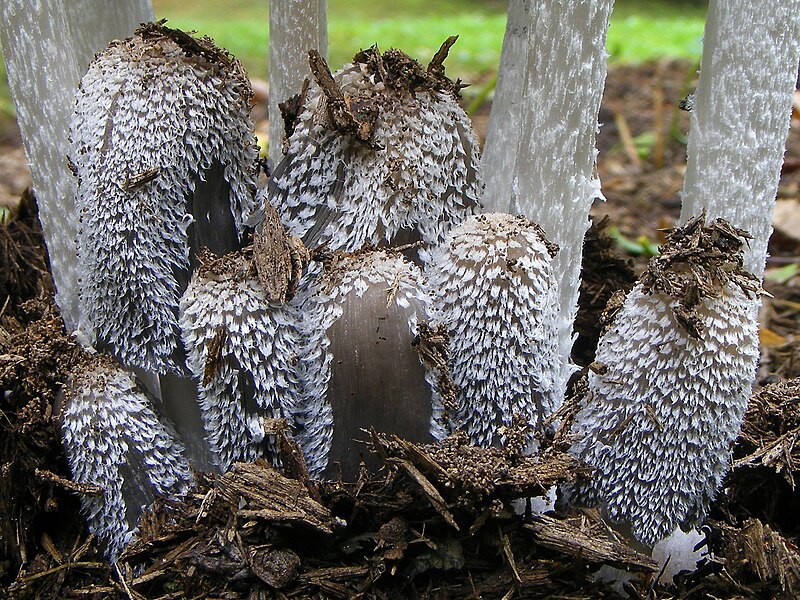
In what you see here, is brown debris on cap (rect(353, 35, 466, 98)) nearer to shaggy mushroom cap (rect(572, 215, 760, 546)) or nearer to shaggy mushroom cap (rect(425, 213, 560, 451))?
shaggy mushroom cap (rect(425, 213, 560, 451))

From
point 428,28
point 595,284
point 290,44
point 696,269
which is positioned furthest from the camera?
point 428,28

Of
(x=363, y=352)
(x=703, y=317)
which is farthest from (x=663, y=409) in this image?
Answer: (x=363, y=352)

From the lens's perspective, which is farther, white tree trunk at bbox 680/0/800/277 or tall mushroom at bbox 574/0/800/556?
white tree trunk at bbox 680/0/800/277

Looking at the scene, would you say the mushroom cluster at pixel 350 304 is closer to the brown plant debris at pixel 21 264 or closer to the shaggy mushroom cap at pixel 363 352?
the shaggy mushroom cap at pixel 363 352

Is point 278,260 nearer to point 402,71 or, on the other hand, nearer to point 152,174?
point 152,174

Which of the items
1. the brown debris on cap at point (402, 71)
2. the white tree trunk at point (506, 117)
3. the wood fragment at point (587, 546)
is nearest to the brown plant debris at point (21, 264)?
the brown debris on cap at point (402, 71)

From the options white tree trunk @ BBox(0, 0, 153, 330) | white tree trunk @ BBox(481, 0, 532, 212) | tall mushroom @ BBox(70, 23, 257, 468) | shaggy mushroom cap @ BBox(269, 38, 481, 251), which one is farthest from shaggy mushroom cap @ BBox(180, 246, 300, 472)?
white tree trunk @ BBox(481, 0, 532, 212)
